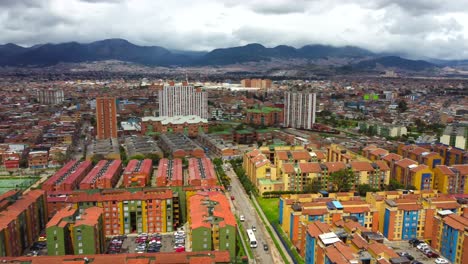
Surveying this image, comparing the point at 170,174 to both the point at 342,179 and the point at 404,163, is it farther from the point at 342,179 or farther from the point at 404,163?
the point at 404,163

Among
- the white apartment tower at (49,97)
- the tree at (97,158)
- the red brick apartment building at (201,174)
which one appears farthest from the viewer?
the white apartment tower at (49,97)

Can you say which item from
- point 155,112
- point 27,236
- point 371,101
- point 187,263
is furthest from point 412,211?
point 371,101

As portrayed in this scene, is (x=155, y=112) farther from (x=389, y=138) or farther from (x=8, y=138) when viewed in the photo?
(x=389, y=138)

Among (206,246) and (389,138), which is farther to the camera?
(389,138)

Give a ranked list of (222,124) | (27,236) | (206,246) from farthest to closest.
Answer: (222,124), (27,236), (206,246)

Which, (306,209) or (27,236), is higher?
(306,209)

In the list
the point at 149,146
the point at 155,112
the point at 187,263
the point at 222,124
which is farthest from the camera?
the point at 155,112

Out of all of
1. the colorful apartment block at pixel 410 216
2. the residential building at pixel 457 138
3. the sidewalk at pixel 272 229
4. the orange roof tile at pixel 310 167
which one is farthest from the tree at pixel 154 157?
the residential building at pixel 457 138

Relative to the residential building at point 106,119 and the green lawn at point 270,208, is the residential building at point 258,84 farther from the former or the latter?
the green lawn at point 270,208

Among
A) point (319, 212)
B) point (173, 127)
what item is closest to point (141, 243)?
point (319, 212)
